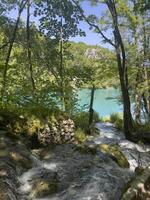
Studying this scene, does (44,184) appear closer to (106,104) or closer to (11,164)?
(11,164)

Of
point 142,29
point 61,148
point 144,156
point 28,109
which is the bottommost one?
point 144,156

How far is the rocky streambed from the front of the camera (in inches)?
247

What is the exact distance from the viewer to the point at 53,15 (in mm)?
20891

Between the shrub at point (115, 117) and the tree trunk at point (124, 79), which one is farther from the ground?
the tree trunk at point (124, 79)

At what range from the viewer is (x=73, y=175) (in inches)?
287

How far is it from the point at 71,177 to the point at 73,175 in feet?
0.43

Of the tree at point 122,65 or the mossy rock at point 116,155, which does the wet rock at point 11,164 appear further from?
the tree at point 122,65

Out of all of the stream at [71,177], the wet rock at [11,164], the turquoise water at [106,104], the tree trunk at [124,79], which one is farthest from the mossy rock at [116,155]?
the turquoise water at [106,104]

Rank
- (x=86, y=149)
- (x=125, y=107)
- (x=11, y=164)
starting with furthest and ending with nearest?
1. (x=125, y=107)
2. (x=86, y=149)
3. (x=11, y=164)

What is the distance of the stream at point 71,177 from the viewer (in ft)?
20.5

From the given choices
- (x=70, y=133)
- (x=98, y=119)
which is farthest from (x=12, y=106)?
(x=98, y=119)

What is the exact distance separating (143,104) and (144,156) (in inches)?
547

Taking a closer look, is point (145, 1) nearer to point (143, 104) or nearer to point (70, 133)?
point (70, 133)

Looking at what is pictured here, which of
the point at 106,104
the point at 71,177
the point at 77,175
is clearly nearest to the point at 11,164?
the point at 71,177
